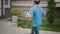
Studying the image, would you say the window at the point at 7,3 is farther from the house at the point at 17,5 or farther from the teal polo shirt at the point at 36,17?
the teal polo shirt at the point at 36,17

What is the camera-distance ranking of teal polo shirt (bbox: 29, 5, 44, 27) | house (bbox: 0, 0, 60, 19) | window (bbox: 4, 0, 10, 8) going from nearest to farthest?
teal polo shirt (bbox: 29, 5, 44, 27), house (bbox: 0, 0, 60, 19), window (bbox: 4, 0, 10, 8)

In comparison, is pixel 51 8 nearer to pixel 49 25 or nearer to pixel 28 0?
pixel 49 25

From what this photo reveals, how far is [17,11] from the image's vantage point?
14703mm

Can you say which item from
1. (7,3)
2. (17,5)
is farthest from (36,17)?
(7,3)

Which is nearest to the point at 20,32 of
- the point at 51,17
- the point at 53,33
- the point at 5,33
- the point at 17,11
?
the point at 5,33

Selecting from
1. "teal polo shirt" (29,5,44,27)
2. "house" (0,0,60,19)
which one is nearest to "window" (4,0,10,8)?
"house" (0,0,60,19)

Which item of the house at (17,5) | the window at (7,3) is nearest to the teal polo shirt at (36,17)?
the house at (17,5)

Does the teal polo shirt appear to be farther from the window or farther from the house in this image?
the window

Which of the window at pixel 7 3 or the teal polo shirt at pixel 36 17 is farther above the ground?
the window at pixel 7 3

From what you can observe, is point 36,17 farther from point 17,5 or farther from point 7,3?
point 7,3

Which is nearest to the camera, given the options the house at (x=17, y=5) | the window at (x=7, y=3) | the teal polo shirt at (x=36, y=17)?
the teal polo shirt at (x=36, y=17)

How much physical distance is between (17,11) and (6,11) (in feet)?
10.2

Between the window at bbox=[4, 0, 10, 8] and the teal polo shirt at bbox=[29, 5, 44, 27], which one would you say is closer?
the teal polo shirt at bbox=[29, 5, 44, 27]

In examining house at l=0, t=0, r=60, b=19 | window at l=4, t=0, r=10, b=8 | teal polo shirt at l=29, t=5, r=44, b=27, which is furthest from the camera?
window at l=4, t=0, r=10, b=8
